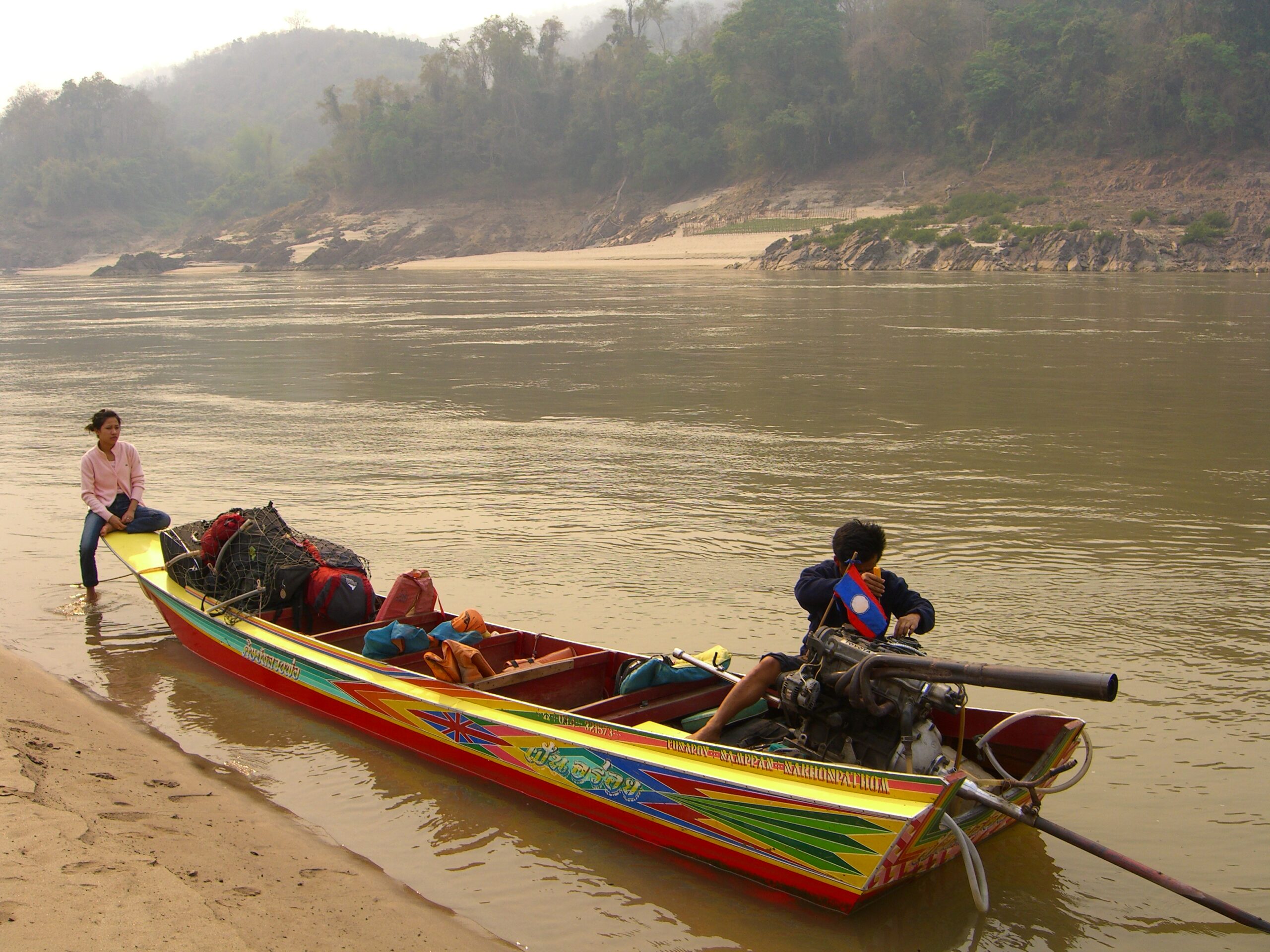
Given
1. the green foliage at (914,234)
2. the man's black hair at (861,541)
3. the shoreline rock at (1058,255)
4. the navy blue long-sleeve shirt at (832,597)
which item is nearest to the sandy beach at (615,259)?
the shoreline rock at (1058,255)

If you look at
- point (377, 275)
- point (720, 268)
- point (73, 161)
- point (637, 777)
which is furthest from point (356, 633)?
point (73, 161)

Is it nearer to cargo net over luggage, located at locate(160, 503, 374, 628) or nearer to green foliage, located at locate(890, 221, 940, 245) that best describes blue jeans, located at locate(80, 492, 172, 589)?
cargo net over luggage, located at locate(160, 503, 374, 628)

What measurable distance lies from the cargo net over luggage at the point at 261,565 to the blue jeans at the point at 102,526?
1.19 metres

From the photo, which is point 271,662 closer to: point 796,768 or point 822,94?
point 796,768

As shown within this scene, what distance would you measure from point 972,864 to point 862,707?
0.72 meters

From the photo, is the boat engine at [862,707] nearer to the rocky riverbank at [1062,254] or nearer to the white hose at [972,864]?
the white hose at [972,864]

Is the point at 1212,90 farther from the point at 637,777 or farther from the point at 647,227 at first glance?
the point at 637,777

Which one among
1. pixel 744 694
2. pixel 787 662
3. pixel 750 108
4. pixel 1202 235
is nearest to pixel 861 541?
pixel 787 662

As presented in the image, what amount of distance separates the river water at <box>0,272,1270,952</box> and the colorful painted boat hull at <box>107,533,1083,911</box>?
0.55 feet

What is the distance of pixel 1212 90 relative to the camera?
185 ft

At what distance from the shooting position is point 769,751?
4742 mm

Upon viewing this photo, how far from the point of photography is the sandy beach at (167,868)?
3668 millimetres

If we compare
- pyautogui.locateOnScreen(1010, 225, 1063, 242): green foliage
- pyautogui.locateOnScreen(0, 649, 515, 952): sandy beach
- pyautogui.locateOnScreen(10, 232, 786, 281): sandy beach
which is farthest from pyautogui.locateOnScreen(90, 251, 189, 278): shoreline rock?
pyautogui.locateOnScreen(0, 649, 515, 952): sandy beach

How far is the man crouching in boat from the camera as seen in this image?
15.9ft
